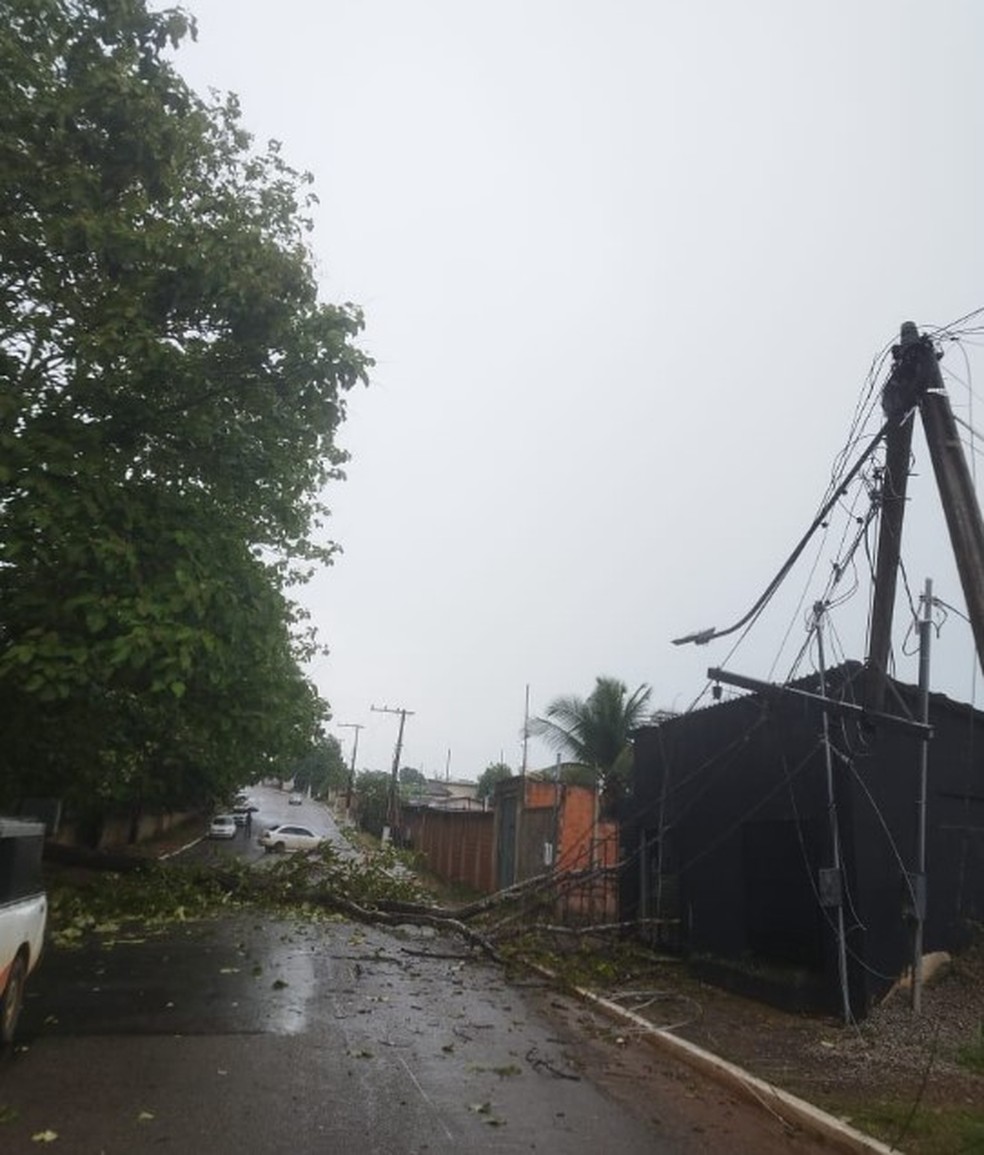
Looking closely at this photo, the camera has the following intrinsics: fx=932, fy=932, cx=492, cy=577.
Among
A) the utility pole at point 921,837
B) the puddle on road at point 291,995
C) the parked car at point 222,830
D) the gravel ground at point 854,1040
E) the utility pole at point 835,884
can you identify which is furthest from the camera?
the parked car at point 222,830

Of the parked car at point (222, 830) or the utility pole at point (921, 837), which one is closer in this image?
the utility pole at point (921, 837)

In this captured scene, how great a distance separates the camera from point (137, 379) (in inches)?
390

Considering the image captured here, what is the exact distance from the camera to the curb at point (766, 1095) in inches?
244

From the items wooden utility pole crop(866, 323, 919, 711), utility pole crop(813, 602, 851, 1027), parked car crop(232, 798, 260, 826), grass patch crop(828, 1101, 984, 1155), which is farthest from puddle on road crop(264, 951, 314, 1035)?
parked car crop(232, 798, 260, 826)

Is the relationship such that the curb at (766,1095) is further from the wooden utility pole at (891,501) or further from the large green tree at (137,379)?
the large green tree at (137,379)

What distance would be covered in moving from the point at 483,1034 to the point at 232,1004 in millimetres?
2586

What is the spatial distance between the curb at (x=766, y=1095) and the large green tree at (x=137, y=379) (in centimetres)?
561

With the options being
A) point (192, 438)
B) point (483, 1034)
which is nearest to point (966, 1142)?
point (483, 1034)

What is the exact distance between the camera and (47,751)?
15.8 m

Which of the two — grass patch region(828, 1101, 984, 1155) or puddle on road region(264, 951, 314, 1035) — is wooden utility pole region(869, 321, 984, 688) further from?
puddle on road region(264, 951, 314, 1035)

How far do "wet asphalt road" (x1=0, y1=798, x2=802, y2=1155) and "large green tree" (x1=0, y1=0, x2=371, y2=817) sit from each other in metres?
2.96

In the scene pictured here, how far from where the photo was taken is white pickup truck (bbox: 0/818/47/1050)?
6.80 m

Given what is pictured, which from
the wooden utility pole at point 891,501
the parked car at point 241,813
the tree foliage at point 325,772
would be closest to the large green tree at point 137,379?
the wooden utility pole at point 891,501

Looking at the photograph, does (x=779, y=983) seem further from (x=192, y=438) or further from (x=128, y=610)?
(x=192, y=438)
